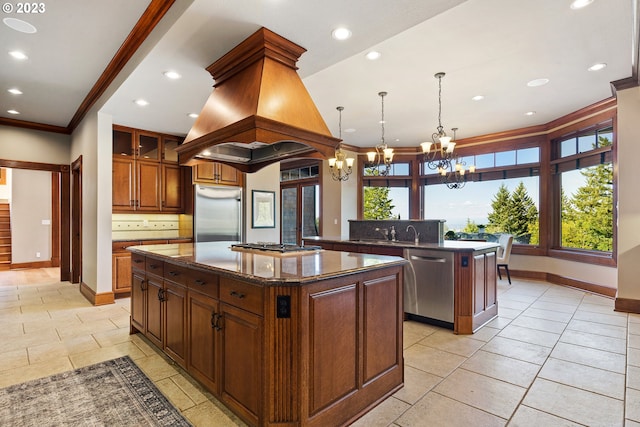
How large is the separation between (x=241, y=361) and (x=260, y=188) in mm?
4533

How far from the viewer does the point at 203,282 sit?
2.19 metres

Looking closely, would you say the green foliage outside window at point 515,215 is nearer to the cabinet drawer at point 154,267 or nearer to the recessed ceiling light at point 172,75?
the recessed ceiling light at point 172,75

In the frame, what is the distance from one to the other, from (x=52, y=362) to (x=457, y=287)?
3.82 metres

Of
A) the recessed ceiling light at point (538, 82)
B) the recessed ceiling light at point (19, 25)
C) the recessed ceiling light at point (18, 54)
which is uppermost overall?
the recessed ceiling light at point (538, 82)

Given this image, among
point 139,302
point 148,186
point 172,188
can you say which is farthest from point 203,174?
point 139,302

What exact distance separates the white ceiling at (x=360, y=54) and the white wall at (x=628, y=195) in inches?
17.6

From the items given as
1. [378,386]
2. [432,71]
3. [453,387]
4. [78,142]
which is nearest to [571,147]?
[432,71]

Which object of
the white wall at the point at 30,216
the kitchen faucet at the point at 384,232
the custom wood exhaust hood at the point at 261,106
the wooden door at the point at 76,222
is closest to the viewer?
the custom wood exhaust hood at the point at 261,106

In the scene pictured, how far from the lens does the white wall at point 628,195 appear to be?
4168 mm

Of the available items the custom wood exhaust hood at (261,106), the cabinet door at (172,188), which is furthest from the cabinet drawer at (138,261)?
the cabinet door at (172,188)

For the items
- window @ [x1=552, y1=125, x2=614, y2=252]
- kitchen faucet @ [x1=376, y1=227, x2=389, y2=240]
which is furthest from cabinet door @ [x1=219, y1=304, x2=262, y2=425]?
window @ [x1=552, y1=125, x2=614, y2=252]

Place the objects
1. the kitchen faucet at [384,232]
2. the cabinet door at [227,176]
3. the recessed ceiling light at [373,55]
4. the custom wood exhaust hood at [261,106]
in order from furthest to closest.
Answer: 1. the cabinet door at [227,176]
2. the kitchen faucet at [384,232]
3. the recessed ceiling light at [373,55]
4. the custom wood exhaust hood at [261,106]

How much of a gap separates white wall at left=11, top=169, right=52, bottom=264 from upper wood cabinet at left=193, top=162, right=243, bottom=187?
5.02m

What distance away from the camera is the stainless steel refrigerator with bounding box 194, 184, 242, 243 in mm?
5531
